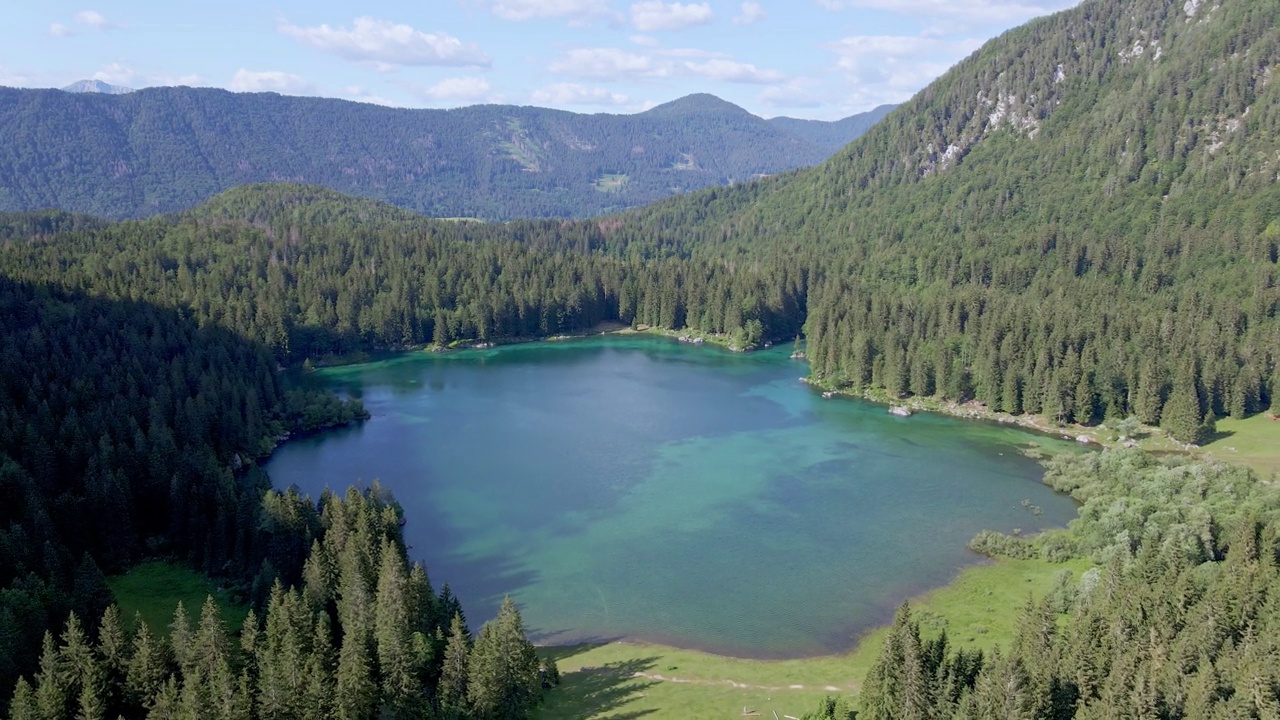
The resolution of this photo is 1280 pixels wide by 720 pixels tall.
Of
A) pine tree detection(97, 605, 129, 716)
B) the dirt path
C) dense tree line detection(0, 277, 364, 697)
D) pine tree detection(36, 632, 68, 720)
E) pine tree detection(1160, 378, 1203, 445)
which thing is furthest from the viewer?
pine tree detection(1160, 378, 1203, 445)

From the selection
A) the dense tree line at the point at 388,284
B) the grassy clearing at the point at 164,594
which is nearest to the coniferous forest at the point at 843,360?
the dense tree line at the point at 388,284

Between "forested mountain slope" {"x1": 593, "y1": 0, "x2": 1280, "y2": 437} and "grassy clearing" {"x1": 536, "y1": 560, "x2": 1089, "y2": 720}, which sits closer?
"grassy clearing" {"x1": 536, "y1": 560, "x2": 1089, "y2": 720}

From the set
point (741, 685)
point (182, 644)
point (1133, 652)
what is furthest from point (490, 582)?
point (1133, 652)

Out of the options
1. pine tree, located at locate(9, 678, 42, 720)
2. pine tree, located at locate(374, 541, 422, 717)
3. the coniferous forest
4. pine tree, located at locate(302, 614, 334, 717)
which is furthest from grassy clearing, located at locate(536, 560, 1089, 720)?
pine tree, located at locate(9, 678, 42, 720)

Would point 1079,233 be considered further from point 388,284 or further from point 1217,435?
point 388,284

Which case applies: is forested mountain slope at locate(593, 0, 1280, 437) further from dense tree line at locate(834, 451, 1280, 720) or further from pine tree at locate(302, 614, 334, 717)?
pine tree at locate(302, 614, 334, 717)

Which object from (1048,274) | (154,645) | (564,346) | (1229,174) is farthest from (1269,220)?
(154,645)
